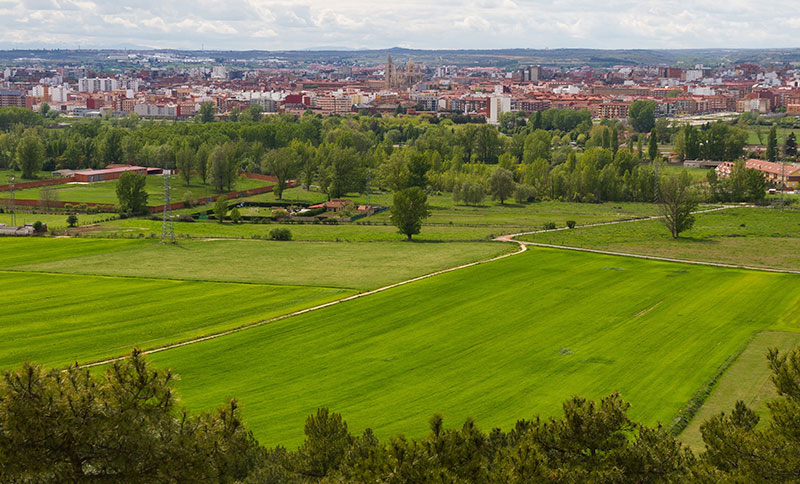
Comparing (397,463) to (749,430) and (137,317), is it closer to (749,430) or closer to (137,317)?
(749,430)

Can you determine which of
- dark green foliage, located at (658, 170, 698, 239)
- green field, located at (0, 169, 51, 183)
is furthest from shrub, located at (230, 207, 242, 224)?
green field, located at (0, 169, 51, 183)

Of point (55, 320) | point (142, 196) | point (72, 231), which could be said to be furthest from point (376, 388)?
point (142, 196)

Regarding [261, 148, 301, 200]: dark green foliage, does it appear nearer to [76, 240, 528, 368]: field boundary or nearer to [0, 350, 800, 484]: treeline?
[76, 240, 528, 368]: field boundary

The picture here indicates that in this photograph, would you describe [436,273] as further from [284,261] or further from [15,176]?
[15,176]

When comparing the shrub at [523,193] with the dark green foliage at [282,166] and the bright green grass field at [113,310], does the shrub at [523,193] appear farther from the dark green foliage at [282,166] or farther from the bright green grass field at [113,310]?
the bright green grass field at [113,310]

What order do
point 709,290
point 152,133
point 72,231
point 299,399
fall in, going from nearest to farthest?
1. point 299,399
2. point 709,290
3. point 72,231
4. point 152,133
